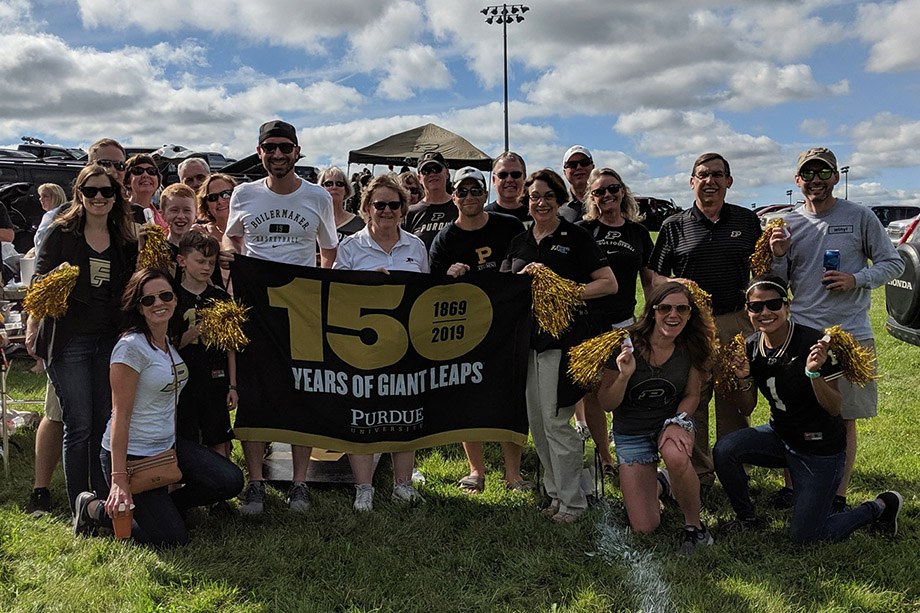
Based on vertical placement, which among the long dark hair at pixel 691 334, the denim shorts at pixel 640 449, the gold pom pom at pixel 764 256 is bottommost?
the denim shorts at pixel 640 449

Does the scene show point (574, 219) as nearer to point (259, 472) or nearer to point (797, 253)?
point (797, 253)

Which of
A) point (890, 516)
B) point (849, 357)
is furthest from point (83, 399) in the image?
point (890, 516)

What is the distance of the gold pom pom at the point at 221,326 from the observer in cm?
441

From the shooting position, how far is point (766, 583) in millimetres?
3635

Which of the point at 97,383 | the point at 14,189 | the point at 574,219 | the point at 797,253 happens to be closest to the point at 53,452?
the point at 97,383

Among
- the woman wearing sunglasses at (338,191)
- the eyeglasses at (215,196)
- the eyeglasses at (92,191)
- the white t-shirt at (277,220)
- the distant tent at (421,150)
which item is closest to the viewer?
the eyeglasses at (92,191)

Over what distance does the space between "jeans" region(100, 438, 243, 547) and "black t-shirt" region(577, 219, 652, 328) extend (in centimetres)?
266

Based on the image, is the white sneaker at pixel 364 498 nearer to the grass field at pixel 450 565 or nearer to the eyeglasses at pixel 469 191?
the grass field at pixel 450 565

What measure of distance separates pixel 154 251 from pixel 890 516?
4.65 metres

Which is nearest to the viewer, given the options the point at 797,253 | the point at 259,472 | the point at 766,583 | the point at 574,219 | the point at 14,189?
the point at 766,583

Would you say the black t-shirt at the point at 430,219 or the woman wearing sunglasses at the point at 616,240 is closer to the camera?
the woman wearing sunglasses at the point at 616,240

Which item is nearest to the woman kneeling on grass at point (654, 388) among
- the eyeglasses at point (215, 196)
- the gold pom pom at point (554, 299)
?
the gold pom pom at point (554, 299)

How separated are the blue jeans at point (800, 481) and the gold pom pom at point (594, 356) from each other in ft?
3.08

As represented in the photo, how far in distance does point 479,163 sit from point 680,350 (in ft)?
42.0
